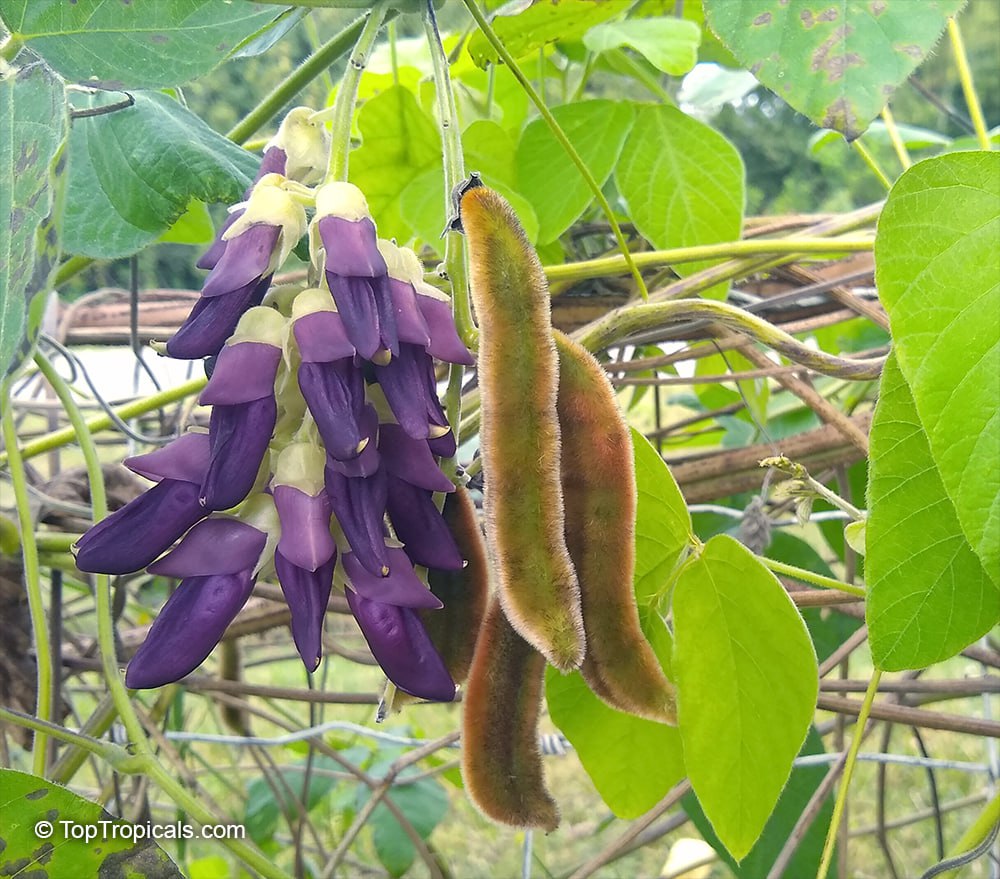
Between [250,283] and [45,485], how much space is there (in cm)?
59

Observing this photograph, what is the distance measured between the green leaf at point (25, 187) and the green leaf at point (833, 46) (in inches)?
9.2

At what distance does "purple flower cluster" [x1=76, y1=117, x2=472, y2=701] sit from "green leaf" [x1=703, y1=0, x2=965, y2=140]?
15cm

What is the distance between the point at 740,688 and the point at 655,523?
0.27ft

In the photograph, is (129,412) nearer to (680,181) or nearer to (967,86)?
(680,181)

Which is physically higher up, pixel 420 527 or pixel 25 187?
pixel 25 187

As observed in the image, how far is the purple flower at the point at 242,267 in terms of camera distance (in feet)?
0.93

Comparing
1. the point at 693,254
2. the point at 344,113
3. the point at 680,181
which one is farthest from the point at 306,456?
the point at 680,181

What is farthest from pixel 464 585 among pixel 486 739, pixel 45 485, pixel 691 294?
pixel 45 485

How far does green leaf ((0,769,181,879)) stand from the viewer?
0.38 metres

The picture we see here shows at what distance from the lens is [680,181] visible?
25.2 inches

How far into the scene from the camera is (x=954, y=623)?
1.11ft

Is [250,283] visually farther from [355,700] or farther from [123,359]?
[123,359]

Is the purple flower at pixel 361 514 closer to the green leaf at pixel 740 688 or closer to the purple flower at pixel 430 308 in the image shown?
the purple flower at pixel 430 308

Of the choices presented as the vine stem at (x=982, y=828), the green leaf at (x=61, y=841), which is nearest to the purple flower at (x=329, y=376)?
the green leaf at (x=61, y=841)
